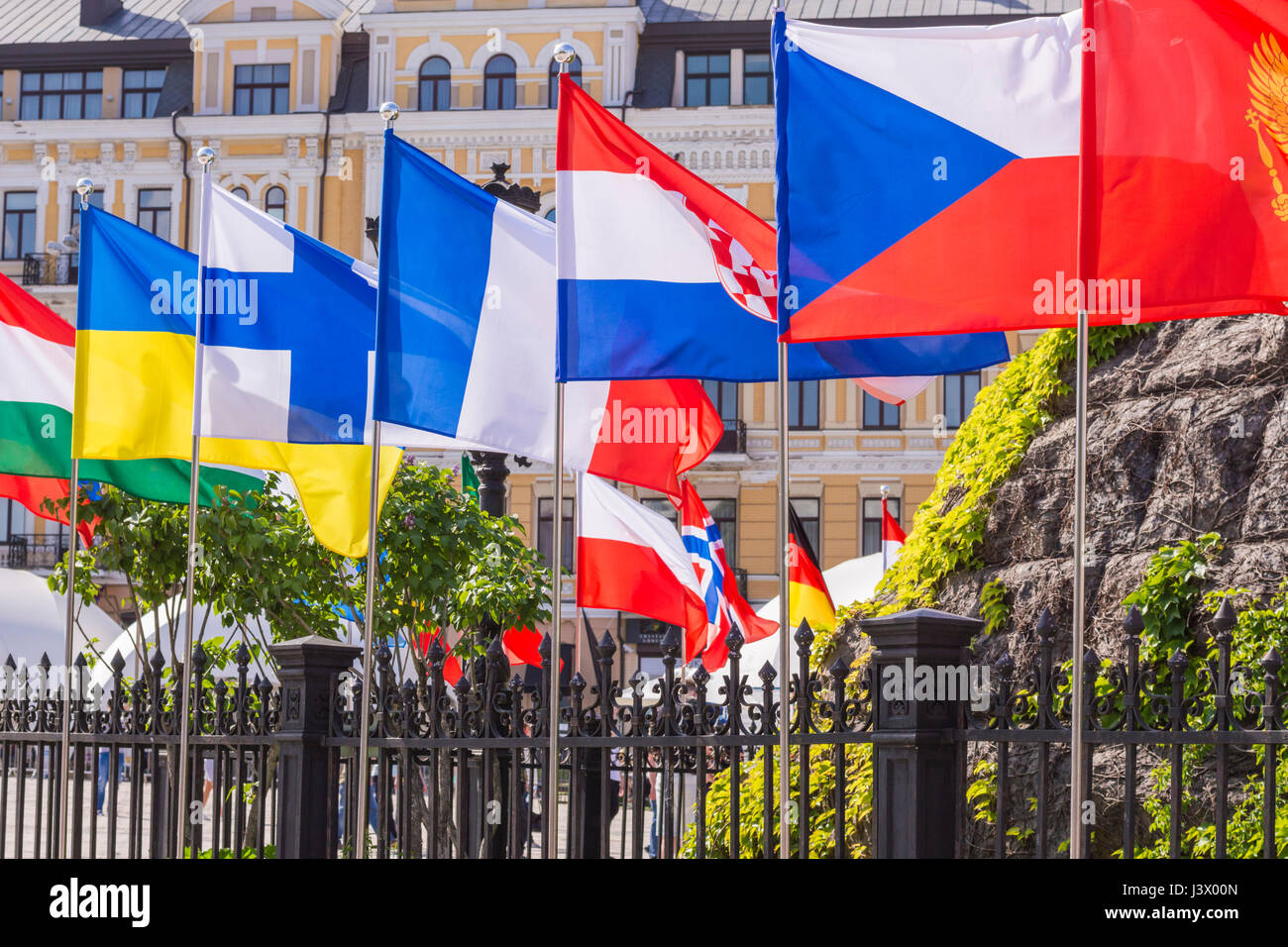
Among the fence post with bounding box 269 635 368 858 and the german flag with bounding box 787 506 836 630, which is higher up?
the german flag with bounding box 787 506 836 630

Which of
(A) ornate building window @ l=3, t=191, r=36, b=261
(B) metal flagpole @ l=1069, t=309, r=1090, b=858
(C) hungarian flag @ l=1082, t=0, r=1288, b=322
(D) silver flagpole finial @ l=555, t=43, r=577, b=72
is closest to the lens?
(B) metal flagpole @ l=1069, t=309, r=1090, b=858

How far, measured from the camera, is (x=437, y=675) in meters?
7.33

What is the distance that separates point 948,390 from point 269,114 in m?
13.9

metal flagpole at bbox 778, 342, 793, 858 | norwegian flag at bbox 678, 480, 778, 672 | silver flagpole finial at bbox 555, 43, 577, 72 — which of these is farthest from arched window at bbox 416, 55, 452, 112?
metal flagpole at bbox 778, 342, 793, 858

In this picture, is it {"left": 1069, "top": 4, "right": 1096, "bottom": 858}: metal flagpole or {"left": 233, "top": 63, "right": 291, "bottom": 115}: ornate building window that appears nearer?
{"left": 1069, "top": 4, "right": 1096, "bottom": 858}: metal flagpole

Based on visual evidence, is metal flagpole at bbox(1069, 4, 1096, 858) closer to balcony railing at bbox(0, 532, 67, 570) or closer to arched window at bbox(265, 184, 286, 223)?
arched window at bbox(265, 184, 286, 223)

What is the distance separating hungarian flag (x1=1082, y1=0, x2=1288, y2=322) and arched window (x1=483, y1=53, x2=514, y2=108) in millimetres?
28026

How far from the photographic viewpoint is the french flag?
953cm

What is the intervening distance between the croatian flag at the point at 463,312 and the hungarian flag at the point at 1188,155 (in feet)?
8.51

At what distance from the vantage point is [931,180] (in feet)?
19.9

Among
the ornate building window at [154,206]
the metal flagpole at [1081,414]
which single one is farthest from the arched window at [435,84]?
the metal flagpole at [1081,414]

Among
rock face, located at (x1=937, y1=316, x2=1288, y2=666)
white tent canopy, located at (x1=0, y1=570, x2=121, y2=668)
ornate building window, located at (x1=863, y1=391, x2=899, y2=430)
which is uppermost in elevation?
ornate building window, located at (x1=863, y1=391, x2=899, y2=430)
